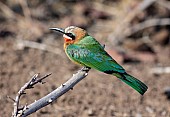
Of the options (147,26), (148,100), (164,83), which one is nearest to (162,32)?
(147,26)

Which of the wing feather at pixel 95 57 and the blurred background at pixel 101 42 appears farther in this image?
the blurred background at pixel 101 42

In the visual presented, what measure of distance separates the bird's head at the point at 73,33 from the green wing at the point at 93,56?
32 mm

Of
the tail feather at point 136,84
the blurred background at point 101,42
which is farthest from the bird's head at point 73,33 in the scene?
the blurred background at point 101,42

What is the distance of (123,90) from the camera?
4.81m

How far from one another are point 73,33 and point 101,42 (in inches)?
124

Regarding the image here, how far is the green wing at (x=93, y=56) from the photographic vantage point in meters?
3.01

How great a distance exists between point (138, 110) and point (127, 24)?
184cm

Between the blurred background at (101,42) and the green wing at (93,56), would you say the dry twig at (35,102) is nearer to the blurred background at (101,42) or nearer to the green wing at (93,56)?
the green wing at (93,56)

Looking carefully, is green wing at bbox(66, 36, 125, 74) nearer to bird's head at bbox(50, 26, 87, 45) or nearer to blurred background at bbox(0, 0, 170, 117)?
bird's head at bbox(50, 26, 87, 45)

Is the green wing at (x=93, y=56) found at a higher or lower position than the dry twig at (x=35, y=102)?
higher

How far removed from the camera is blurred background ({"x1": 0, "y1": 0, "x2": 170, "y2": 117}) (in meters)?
4.42

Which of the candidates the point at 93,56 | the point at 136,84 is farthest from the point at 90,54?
the point at 136,84

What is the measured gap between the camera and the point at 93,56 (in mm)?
3020

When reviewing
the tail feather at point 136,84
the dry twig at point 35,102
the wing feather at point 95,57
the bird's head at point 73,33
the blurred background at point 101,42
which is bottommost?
the dry twig at point 35,102
